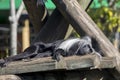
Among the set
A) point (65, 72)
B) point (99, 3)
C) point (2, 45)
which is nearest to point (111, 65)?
point (65, 72)

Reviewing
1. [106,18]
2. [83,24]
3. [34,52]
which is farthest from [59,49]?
[106,18]

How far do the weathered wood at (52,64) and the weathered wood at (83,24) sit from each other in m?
0.27

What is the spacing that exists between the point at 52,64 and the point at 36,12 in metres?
1.56

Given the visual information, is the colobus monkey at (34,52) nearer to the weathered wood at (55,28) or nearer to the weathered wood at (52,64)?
the weathered wood at (52,64)

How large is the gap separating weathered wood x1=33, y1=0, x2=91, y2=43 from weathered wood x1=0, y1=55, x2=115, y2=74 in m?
1.00

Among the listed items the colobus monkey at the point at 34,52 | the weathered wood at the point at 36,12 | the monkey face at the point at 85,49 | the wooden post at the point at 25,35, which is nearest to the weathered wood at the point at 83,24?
the monkey face at the point at 85,49

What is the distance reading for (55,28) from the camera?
18.0 feet

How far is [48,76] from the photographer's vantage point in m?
4.60

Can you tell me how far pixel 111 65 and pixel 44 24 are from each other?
5.29 feet

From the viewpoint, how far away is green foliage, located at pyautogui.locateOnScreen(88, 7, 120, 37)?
39.2ft

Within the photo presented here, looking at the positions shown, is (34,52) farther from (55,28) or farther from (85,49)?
(55,28)

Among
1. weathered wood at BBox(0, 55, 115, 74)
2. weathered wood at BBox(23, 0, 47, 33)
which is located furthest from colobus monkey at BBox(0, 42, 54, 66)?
weathered wood at BBox(23, 0, 47, 33)

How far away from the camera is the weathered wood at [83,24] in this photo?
15.1 feet

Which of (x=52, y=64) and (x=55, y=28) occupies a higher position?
(x=55, y=28)
